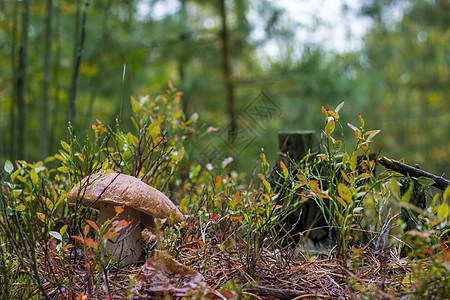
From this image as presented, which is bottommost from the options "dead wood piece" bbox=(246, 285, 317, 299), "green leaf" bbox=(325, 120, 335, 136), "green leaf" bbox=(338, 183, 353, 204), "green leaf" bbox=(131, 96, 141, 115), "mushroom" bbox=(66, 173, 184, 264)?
"dead wood piece" bbox=(246, 285, 317, 299)

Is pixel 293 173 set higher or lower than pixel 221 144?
higher

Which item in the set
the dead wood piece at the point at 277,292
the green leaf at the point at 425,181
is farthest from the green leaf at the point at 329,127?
the dead wood piece at the point at 277,292

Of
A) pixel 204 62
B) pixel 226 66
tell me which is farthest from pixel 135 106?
pixel 204 62

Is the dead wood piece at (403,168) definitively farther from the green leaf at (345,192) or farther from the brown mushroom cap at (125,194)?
the brown mushroom cap at (125,194)

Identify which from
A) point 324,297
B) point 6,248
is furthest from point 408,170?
point 6,248

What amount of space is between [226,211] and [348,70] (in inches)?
237

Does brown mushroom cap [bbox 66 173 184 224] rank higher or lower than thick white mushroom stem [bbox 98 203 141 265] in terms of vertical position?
higher

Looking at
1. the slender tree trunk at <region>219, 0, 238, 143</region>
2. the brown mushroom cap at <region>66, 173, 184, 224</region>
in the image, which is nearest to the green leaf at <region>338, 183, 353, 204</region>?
the brown mushroom cap at <region>66, 173, 184, 224</region>

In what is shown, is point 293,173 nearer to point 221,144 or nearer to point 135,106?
point 135,106

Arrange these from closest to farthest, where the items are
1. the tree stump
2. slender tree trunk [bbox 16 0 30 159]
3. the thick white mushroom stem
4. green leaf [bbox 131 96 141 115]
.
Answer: the thick white mushroom stem < green leaf [bbox 131 96 141 115] < the tree stump < slender tree trunk [bbox 16 0 30 159]

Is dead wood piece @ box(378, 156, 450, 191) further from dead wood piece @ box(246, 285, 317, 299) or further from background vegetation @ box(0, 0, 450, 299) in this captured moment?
dead wood piece @ box(246, 285, 317, 299)

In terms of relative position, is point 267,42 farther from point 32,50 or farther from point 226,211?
point 226,211

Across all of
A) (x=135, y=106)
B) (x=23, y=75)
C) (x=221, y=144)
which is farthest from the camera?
(x=221, y=144)

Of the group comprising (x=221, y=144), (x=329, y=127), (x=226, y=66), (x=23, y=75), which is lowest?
(x=221, y=144)
